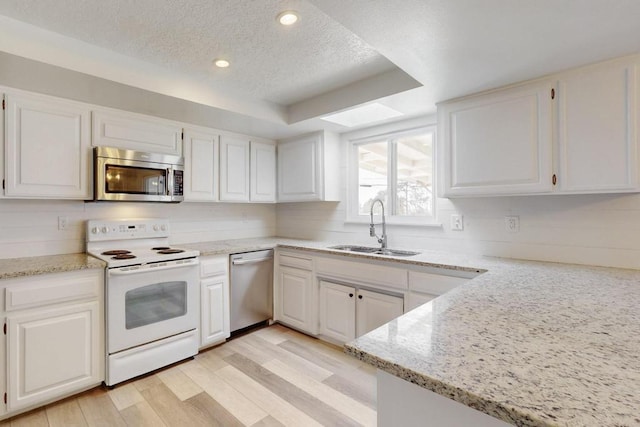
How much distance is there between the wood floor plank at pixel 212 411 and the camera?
71.4 inches

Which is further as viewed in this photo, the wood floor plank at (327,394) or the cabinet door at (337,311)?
the cabinet door at (337,311)

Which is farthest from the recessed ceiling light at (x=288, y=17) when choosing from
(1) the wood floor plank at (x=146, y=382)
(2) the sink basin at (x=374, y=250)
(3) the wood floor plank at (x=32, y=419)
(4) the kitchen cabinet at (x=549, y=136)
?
(3) the wood floor plank at (x=32, y=419)

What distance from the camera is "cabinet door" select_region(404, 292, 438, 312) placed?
2.18 m

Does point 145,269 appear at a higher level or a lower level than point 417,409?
higher

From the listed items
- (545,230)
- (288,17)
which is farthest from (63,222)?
(545,230)

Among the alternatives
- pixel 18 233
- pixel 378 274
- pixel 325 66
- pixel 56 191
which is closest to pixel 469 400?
pixel 378 274

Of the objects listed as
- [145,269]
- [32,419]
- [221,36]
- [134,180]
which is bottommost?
[32,419]

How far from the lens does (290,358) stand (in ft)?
8.40

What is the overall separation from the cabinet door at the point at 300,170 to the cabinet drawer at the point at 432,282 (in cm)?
142

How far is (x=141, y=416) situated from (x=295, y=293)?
1.53 metres

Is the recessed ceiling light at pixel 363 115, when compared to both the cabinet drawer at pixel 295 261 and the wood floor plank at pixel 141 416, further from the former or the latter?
the wood floor plank at pixel 141 416

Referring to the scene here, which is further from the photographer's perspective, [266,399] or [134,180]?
[134,180]

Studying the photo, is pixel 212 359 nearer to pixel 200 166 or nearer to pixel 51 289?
pixel 51 289

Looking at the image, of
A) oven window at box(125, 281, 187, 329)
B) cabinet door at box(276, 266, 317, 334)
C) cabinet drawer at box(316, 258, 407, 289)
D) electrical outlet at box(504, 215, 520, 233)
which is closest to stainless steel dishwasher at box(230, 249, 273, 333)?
cabinet door at box(276, 266, 317, 334)
